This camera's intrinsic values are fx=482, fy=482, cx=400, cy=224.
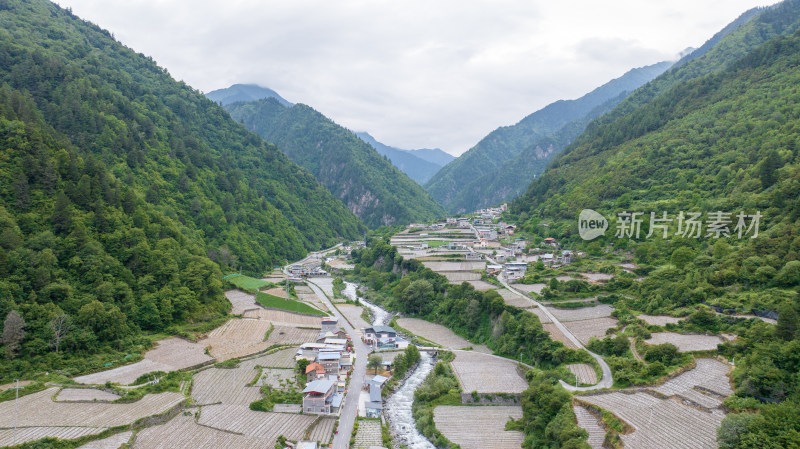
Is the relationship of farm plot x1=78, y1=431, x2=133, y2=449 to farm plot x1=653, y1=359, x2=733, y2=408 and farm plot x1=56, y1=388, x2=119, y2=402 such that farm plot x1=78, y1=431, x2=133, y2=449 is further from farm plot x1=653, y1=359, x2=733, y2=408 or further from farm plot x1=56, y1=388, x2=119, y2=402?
farm plot x1=653, y1=359, x2=733, y2=408

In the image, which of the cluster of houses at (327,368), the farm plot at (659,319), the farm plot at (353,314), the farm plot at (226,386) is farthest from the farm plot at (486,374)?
the farm plot at (226,386)

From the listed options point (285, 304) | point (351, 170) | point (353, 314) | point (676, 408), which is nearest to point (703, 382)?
point (676, 408)

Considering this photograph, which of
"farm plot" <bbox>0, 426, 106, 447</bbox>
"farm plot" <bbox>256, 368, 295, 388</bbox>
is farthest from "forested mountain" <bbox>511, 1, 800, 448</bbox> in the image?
"farm plot" <bbox>0, 426, 106, 447</bbox>

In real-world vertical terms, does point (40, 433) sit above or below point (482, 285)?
below

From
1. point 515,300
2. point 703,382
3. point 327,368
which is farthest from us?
point 515,300

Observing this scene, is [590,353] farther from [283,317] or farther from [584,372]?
[283,317]

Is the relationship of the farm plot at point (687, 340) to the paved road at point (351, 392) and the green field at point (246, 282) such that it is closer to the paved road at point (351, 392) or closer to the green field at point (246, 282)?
the paved road at point (351, 392)
